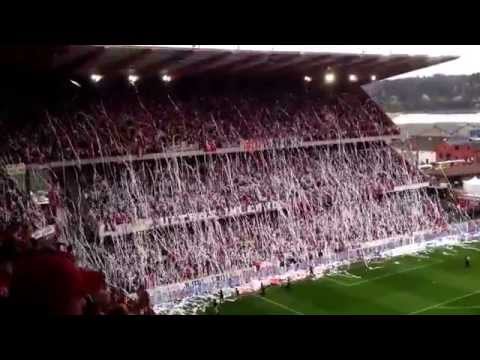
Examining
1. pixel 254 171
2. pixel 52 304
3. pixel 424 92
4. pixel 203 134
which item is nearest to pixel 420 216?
pixel 424 92

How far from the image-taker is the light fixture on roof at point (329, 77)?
1483 cm

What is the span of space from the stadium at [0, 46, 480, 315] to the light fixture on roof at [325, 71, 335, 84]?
0.19m

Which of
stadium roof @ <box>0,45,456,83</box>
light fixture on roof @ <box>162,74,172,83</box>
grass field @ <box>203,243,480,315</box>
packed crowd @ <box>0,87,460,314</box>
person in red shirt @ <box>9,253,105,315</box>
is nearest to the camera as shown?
person in red shirt @ <box>9,253,105,315</box>

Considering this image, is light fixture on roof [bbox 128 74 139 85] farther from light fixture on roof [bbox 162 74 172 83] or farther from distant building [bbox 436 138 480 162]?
distant building [bbox 436 138 480 162]

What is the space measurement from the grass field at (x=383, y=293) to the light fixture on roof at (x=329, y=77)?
5.32 m

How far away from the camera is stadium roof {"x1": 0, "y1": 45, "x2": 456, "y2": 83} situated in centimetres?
984

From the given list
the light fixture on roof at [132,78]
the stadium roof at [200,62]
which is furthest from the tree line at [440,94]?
the light fixture on roof at [132,78]

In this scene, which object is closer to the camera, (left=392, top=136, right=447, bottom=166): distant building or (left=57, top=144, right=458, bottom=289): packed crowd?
(left=57, top=144, right=458, bottom=289): packed crowd

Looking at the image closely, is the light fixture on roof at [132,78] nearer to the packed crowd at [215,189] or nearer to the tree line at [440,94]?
the packed crowd at [215,189]

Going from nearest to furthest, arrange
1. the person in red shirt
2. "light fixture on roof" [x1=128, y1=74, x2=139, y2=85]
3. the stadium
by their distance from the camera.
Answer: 1. the person in red shirt
2. the stadium
3. "light fixture on roof" [x1=128, y1=74, x2=139, y2=85]

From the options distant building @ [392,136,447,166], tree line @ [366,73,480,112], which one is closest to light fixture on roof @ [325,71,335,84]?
tree line @ [366,73,480,112]
